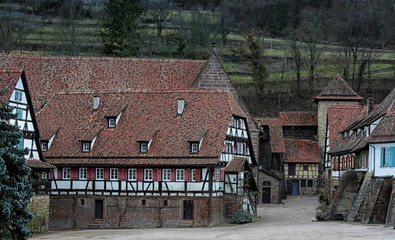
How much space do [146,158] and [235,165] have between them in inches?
230

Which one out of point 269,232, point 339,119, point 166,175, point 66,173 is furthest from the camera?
point 339,119

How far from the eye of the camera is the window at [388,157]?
45719 mm

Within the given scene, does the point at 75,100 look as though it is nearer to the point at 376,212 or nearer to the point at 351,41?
the point at 376,212

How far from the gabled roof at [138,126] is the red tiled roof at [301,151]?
77.2ft

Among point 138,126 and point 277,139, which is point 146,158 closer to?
point 138,126

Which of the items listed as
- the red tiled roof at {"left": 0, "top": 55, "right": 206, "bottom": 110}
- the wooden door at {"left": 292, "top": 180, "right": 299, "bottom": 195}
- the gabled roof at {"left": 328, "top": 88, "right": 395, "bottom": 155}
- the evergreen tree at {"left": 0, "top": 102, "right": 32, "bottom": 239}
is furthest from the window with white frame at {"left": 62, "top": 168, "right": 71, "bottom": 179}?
the wooden door at {"left": 292, "top": 180, "right": 299, "bottom": 195}

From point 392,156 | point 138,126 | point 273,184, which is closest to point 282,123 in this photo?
point 273,184

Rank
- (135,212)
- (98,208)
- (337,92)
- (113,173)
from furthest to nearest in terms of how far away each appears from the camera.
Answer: (337,92) → (98,208) → (113,173) → (135,212)

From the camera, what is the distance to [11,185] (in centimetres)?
3416

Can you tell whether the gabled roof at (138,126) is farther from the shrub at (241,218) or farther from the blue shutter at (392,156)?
the blue shutter at (392,156)

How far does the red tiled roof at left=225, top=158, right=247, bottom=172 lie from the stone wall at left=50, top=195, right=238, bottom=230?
1852 mm

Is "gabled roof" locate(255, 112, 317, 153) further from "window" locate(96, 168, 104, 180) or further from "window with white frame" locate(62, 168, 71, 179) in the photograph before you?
"window with white frame" locate(62, 168, 71, 179)

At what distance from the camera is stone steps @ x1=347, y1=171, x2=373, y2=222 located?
155 ft

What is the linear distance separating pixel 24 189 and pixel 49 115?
21.2m
